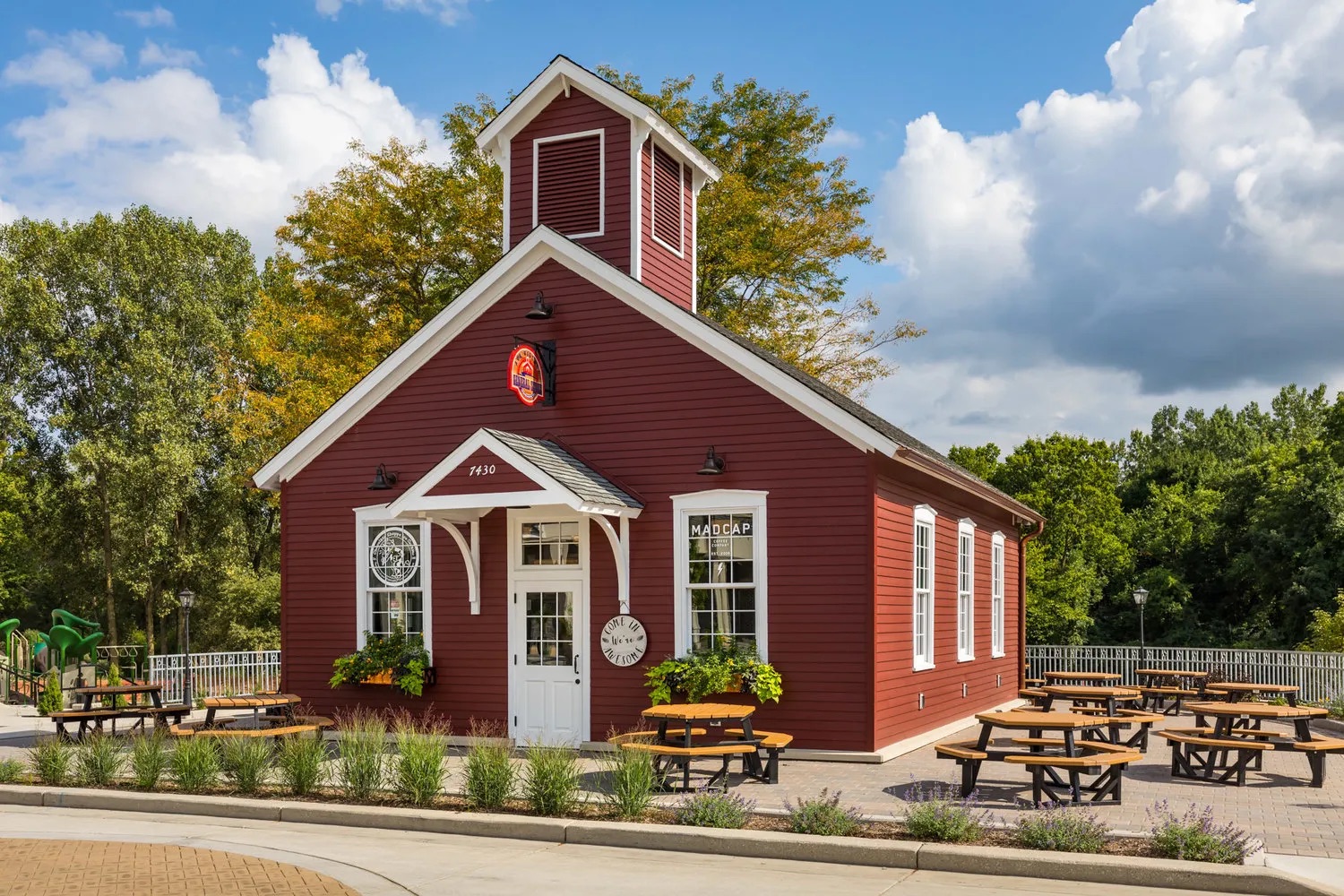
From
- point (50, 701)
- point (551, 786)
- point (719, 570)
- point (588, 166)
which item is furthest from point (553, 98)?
point (50, 701)

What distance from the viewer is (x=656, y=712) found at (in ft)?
43.8

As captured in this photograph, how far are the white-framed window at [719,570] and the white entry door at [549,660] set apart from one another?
1.47 meters

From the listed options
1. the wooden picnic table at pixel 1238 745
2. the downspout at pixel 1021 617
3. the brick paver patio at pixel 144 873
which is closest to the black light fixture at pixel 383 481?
the brick paver patio at pixel 144 873

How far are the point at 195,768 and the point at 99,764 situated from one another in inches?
52.8

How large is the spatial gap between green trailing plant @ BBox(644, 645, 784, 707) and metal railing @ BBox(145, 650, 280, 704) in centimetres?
1380

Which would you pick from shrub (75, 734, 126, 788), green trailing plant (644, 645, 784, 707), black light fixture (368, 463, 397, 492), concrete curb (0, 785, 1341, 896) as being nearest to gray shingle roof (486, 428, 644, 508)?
green trailing plant (644, 645, 784, 707)

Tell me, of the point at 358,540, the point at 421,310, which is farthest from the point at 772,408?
the point at 421,310

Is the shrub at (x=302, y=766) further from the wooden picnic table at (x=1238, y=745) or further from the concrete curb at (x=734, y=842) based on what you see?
the wooden picnic table at (x=1238, y=745)

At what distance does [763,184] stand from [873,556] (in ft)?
70.6

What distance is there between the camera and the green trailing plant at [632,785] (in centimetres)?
1105

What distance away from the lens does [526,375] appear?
16.6 metres

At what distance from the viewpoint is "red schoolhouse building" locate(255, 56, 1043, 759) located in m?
15.4

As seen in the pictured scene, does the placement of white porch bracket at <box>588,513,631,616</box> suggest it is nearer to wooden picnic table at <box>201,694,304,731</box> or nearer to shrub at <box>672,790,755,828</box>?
wooden picnic table at <box>201,694,304,731</box>

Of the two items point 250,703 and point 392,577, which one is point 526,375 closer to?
point 392,577
